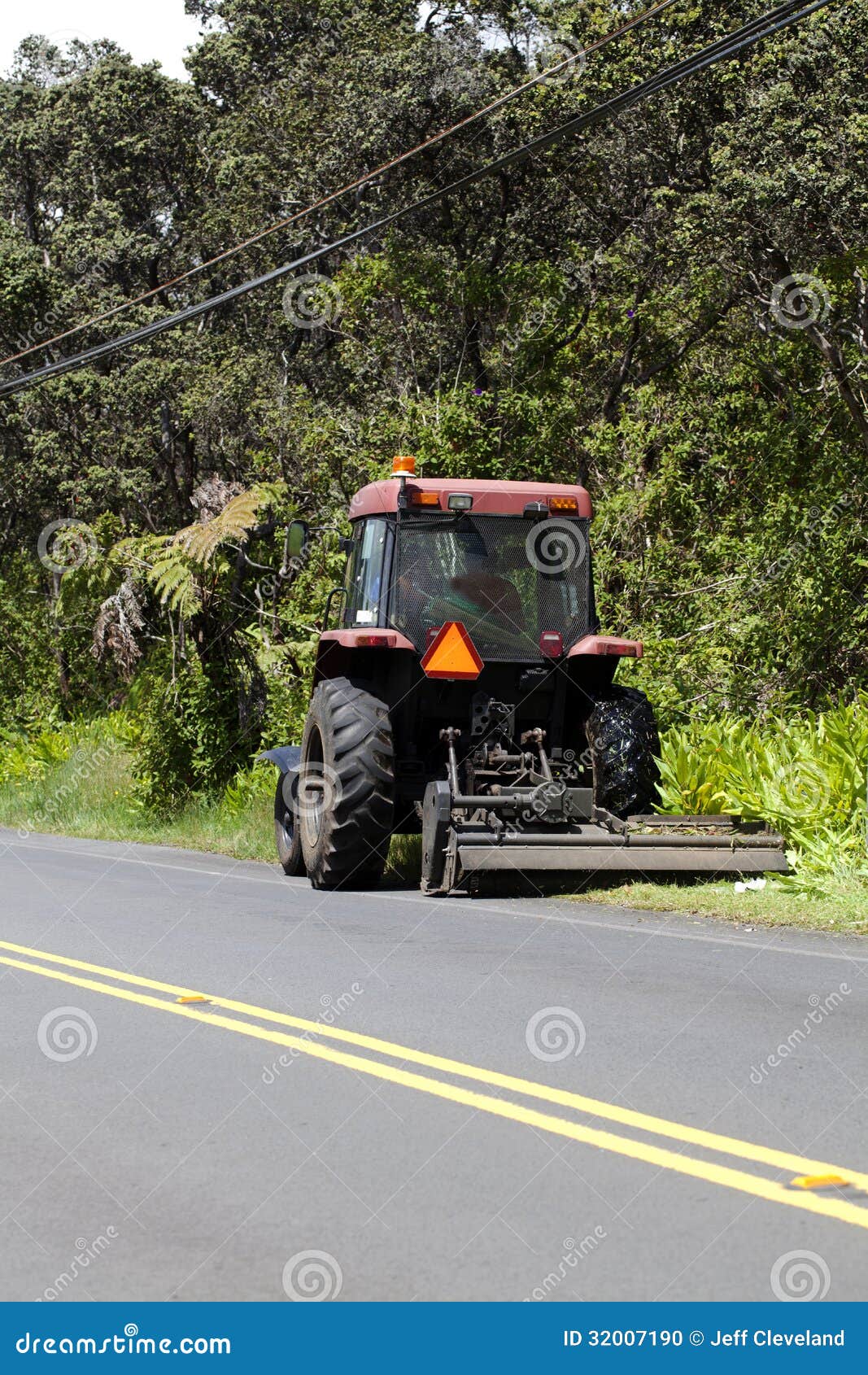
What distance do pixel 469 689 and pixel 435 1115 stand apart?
8.05 m

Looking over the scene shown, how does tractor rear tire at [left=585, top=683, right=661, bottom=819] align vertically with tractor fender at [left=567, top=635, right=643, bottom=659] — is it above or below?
below

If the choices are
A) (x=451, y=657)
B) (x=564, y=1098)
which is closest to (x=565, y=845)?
(x=451, y=657)

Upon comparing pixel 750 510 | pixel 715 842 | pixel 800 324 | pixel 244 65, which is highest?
pixel 244 65

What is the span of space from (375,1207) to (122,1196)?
0.81 meters

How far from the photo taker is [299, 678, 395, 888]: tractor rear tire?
516 inches

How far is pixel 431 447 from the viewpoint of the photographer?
21719 millimetres

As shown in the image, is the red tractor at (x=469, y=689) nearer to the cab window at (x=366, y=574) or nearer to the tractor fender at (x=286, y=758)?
the cab window at (x=366, y=574)

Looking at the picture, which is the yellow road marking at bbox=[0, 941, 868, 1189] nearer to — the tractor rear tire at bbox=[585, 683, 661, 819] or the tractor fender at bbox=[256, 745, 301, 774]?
the tractor rear tire at bbox=[585, 683, 661, 819]

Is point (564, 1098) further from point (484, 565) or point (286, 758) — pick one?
point (286, 758)

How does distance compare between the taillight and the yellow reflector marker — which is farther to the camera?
the taillight

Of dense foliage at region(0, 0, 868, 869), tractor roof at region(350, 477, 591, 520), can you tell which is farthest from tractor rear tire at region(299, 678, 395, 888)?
dense foliage at region(0, 0, 868, 869)

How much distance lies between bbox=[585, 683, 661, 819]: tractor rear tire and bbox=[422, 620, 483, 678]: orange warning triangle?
112 cm

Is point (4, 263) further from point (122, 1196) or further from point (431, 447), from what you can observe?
point (122, 1196)

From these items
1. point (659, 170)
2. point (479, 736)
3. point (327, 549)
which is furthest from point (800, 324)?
point (479, 736)
